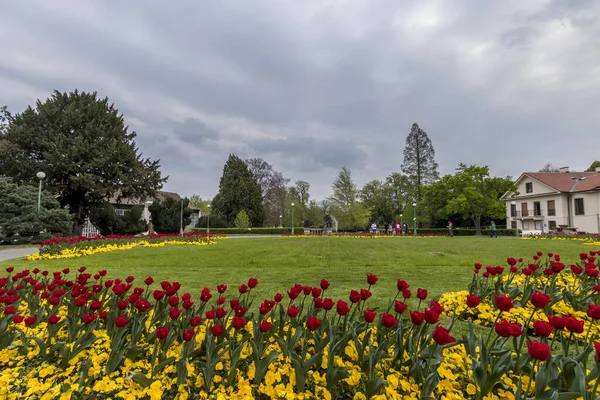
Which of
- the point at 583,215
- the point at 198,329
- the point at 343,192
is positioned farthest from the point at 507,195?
the point at 198,329

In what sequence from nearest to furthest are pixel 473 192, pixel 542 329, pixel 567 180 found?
pixel 542 329 → pixel 473 192 → pixel 567 180

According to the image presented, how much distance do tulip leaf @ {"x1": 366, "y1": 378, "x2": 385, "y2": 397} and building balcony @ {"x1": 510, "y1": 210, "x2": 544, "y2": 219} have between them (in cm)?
4720

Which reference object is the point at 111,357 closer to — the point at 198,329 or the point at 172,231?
the point at 198,329

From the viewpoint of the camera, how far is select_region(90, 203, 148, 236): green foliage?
961 inches

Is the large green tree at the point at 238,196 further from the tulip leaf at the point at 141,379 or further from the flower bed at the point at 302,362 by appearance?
the tulip leaf at the point at 141,379

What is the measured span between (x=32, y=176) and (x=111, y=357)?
26740 mm

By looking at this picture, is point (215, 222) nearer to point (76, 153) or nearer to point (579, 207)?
point (76, 153)

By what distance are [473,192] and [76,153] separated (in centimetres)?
3454

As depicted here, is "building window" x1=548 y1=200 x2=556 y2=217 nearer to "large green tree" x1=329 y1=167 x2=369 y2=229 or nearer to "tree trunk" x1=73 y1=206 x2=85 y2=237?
"large green tree" x1=329 y1=167 x2=369 y2=229

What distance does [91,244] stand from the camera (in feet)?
38.9

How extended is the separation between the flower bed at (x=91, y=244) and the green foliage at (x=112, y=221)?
400 inches

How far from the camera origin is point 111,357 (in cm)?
207

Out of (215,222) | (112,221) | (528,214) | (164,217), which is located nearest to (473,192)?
(528,214)

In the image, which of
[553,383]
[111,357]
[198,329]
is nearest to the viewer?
[553,383]
